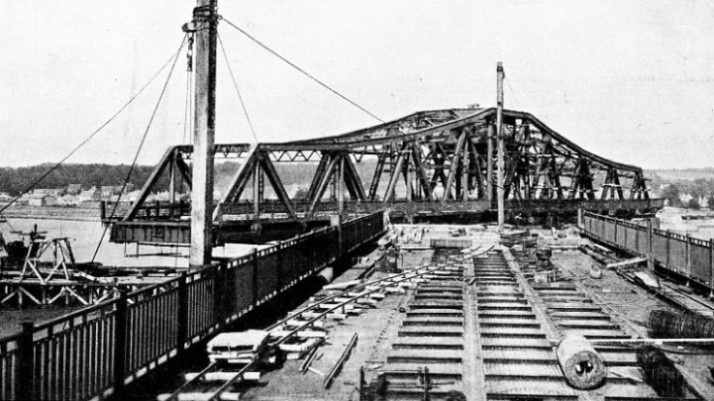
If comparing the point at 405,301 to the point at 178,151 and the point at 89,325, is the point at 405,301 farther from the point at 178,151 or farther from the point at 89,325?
the point at 178,151

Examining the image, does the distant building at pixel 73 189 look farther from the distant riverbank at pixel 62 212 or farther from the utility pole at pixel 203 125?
the utility pole at pixel 203 125

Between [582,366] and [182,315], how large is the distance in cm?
625

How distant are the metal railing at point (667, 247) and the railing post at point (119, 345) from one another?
47.7 feet

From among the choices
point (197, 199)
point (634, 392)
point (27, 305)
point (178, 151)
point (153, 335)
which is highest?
point (178, 151)

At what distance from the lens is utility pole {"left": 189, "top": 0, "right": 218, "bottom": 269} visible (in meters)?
10.6

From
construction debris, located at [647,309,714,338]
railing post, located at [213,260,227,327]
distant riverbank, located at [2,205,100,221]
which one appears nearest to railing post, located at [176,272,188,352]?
railing post, located at [213,260,227,327]

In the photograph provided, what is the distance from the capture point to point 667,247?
18828 mm

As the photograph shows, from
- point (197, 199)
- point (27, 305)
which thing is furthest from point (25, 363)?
point (27, 305)

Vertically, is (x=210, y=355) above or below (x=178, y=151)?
below

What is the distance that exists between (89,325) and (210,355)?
254cm

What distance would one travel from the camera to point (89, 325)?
267 inches

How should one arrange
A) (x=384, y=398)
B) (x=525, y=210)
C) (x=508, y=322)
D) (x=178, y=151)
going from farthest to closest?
(x=525, y=210)
(x=178, y=151)
(x=508, y=322)
(x=384, y=398)

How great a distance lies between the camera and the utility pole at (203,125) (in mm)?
10562

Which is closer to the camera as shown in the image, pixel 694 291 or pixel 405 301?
pixel 405 301
